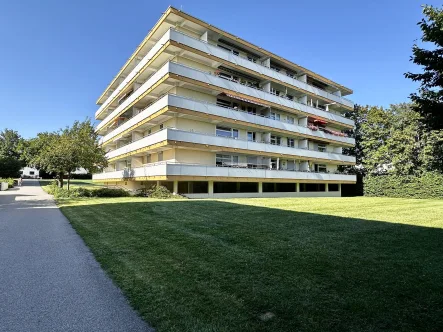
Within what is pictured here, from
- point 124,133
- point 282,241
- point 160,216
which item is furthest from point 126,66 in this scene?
point 282,241

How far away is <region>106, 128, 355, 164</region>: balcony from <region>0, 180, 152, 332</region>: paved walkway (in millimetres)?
16217

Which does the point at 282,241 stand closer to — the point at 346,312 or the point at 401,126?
the point at 346,312

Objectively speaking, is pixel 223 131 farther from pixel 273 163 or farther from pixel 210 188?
pixel 273 163

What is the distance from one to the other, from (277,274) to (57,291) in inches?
151

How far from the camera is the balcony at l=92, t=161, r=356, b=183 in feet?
78.7

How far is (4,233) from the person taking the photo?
964 cm

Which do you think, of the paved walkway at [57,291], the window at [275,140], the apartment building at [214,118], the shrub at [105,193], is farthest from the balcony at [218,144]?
the paved walkway at [57,291]

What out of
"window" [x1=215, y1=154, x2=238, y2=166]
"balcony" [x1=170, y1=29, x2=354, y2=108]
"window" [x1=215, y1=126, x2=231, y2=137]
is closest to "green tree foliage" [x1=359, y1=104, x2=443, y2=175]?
→ "balcony" [x1=170, y1=29, x2=354, y2=108]

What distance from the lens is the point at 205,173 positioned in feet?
84.7

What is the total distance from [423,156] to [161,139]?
35564mm

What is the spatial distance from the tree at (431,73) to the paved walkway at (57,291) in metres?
8.97

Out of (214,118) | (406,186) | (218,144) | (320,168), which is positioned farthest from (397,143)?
(214,118)

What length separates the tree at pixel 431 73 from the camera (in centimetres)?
794

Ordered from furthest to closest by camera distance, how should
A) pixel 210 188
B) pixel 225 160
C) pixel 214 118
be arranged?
pixel 225 160 < pixel 210 188 < pixel 214 118
